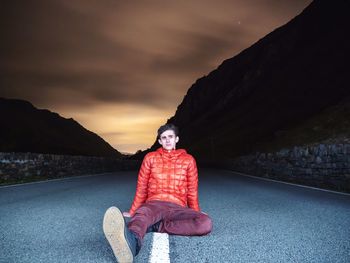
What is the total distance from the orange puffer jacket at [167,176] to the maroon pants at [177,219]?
19 centimetres

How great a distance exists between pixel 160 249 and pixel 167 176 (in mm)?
1081

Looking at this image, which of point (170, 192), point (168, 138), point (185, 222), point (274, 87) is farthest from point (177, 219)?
point (274, 87)

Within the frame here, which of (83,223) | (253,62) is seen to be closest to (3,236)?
(83,223)

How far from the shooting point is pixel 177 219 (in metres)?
4.16

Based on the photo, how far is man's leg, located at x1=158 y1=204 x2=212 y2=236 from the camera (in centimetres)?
404

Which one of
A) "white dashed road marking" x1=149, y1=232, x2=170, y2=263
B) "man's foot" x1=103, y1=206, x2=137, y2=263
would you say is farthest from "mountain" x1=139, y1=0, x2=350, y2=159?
"man's foot" x1=103, y1=206, x2=137, y2=263

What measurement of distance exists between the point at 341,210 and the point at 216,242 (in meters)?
3.45

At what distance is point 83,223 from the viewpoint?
488 cm

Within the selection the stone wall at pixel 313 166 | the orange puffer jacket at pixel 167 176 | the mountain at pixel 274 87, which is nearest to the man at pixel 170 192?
the orange puffer jacket at pixel 167 176

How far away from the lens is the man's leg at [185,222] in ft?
13.3

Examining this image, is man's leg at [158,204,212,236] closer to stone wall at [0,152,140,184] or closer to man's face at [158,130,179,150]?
man's face at [158,130,179,150]

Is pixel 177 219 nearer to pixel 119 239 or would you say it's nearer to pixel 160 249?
pixel 160 249

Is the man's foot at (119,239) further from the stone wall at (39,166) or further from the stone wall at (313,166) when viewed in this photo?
the stone wall at (39,166)

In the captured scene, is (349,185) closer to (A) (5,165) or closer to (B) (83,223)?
(B) (83,223)
